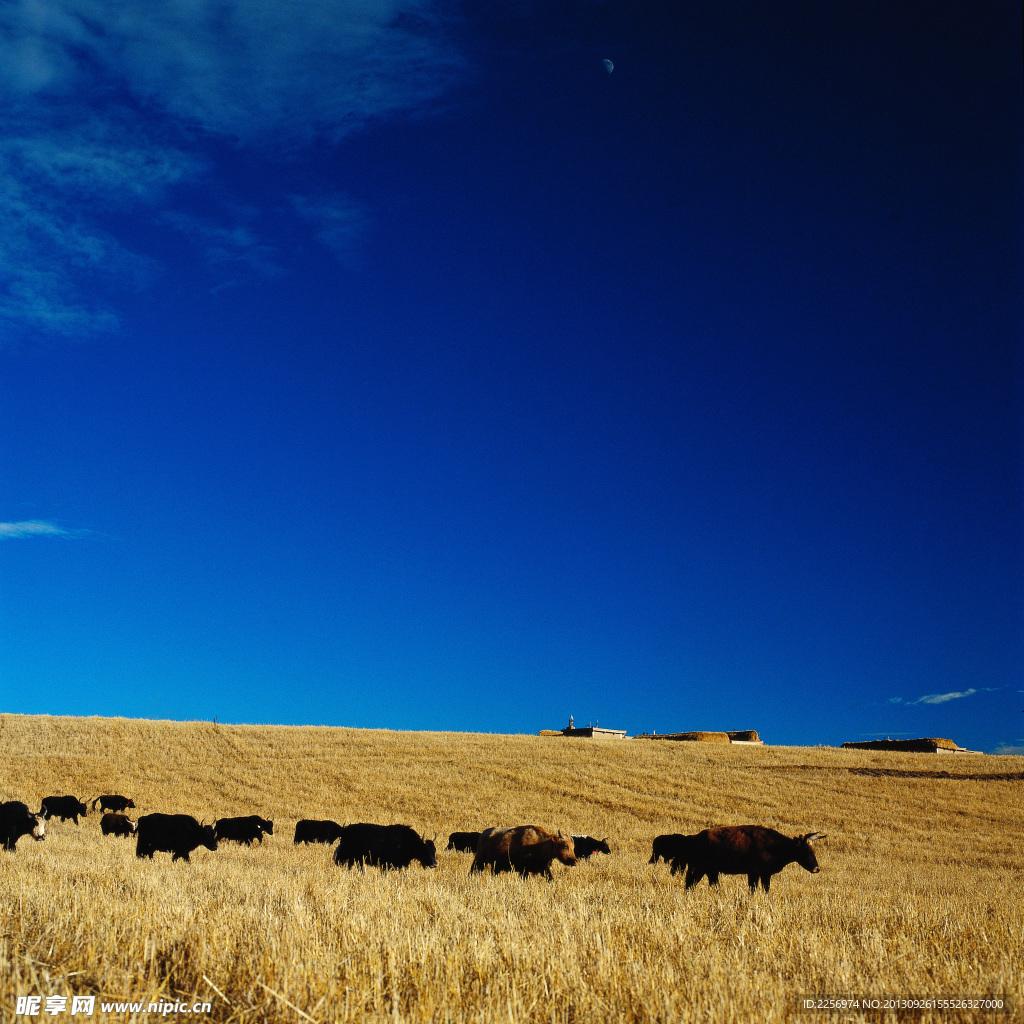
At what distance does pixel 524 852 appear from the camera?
15234mm

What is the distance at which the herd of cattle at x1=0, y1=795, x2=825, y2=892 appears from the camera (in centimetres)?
1458

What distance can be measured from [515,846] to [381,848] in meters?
3.12

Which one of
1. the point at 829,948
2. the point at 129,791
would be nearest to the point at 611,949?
the point at 829,948

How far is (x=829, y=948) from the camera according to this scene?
265 inches

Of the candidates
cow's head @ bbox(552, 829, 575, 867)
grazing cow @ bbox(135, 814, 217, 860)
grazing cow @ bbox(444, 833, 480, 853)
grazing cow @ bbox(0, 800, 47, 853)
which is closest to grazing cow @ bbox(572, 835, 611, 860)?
grazing cow @ bbox(444, 833, 480, 853)

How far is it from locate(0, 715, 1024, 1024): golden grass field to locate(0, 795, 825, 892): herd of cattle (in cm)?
42

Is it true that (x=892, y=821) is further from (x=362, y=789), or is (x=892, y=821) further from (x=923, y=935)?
(x=923, y=935)

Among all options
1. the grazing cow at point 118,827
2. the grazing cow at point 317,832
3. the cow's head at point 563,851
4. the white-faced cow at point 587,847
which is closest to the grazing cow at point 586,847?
the white-faced cow at point 587,847

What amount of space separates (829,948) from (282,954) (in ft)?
14.6

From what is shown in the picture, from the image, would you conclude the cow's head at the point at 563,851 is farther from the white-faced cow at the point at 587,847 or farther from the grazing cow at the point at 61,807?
the grazing cow at the point at 61,807

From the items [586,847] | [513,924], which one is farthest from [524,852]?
[513,924]

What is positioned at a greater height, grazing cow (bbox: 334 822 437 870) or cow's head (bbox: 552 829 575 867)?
cow's head (bbox: 552 829 575 867)

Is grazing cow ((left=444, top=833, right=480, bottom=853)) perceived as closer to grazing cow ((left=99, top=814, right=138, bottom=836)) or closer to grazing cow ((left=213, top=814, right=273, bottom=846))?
grazing cow ((left=213, top=814, right=273, bottom=846))

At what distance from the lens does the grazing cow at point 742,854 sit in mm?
14461
